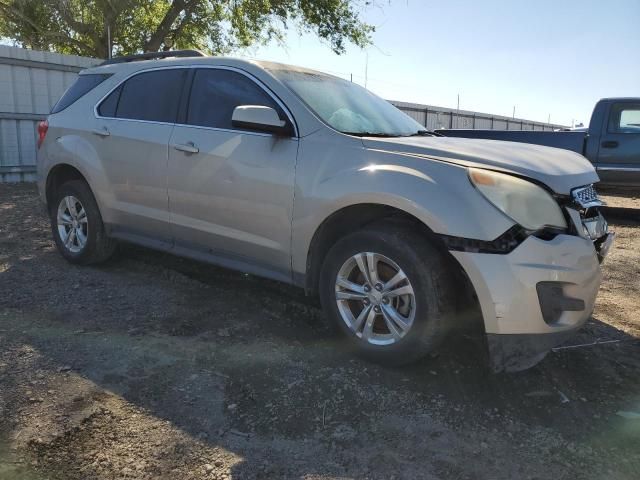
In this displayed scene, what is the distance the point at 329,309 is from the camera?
3.56m

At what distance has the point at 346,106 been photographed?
4.15 metres

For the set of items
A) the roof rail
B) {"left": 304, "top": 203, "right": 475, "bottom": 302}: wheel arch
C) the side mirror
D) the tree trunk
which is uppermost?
the tree trunk

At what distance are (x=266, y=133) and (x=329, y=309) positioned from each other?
4.19 ft

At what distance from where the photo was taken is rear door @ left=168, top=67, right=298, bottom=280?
3.76 m

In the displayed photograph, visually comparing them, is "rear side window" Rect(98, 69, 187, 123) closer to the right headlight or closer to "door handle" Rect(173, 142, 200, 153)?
"door handle" Rect(173, 142, 200, 153)

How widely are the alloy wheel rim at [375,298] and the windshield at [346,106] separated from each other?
36.9 inches

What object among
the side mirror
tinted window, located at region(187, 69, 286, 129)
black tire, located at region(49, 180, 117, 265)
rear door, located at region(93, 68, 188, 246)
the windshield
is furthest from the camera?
black tire, located at region(49, 180, 117, 265)

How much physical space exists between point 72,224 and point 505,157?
159 inches

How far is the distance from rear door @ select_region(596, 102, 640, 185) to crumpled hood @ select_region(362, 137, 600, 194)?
6.54 metres

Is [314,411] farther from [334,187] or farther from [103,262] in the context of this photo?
[103,262]

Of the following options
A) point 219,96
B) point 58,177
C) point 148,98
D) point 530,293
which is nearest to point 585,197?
point 530,293

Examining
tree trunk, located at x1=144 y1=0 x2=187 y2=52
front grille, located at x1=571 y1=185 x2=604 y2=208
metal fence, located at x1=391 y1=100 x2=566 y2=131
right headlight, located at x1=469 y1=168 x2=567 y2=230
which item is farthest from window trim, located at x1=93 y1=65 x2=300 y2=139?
tree trunk, located at x1=144 y1=0 x2=187 y2=52

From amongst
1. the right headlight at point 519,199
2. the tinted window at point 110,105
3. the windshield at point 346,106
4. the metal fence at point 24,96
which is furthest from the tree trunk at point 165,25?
the right headlight at point 519,199

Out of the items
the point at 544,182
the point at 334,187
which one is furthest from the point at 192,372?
the point at 544,182
